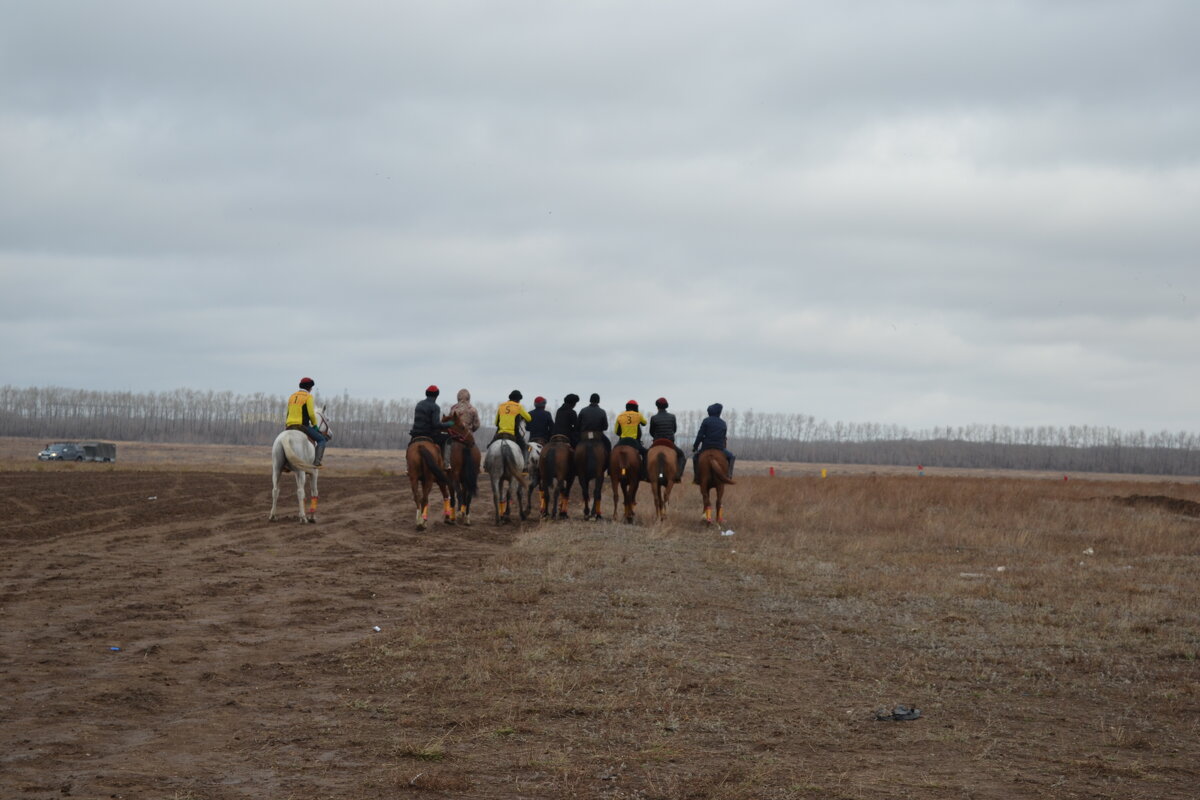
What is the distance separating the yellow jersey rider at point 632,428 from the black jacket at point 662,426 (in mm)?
224

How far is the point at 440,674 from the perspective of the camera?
7645 mm

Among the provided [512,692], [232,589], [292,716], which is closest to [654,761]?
[512,692]

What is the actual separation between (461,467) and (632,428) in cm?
370

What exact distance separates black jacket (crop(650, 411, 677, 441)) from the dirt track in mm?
4104

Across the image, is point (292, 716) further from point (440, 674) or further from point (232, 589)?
point (232, 589)

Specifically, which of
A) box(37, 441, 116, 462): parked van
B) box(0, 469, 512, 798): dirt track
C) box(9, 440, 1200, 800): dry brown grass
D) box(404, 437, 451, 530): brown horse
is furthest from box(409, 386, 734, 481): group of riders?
box(37, 441, 116, 462): parked van

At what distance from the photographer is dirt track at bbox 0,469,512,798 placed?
5.51m

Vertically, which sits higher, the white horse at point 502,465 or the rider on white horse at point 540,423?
the rider on white horse at point 540,423

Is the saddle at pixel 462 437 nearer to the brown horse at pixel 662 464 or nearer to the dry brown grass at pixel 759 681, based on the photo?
the brown horse at pixel 662 464

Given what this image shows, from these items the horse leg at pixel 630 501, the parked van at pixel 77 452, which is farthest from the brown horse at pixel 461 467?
the parked van at pixel 77 452

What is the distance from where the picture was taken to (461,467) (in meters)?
20.2

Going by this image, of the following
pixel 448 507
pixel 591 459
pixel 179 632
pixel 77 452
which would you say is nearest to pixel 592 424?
pixel 591 459

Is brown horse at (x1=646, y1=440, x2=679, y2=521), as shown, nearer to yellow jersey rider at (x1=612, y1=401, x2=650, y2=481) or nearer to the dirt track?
yellow jersey rider at (x1=612, y1=401, x2=650, y2=481)

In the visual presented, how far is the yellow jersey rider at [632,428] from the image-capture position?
71.3ft
